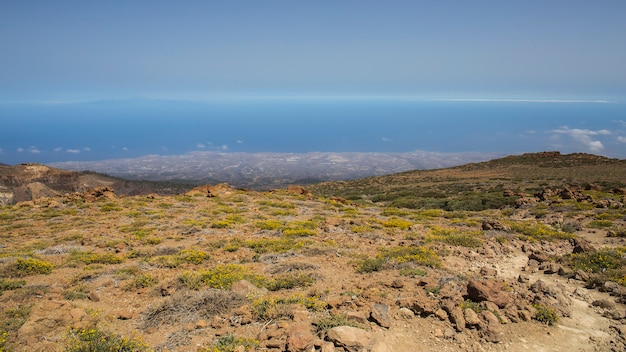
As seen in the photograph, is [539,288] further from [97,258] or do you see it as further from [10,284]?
[10,284]

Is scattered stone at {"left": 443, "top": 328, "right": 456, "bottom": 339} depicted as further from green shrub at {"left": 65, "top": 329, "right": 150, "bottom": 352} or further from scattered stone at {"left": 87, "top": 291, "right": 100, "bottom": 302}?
scattered stone at {"left": 87, "top": 291, "right": 100, "bottom": 302}

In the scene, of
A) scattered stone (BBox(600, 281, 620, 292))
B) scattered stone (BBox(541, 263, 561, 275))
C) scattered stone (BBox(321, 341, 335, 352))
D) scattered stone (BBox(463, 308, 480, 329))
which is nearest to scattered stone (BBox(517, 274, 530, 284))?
scattered stone (BBox(541, 263, 561, 275))

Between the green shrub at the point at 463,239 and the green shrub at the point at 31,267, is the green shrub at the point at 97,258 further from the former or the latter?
the green shrub at the point at 463,239

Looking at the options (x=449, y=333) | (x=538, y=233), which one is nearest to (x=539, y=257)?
(x=538, y=233)

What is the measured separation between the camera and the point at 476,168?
51.8 metres

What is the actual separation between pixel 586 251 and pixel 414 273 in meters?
6.60

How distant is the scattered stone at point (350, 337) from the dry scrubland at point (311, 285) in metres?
0.02

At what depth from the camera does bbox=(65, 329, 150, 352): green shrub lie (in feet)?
16.9

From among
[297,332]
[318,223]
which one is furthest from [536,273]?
[318,223]

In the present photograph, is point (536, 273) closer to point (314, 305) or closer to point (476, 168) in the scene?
point (314, 305)

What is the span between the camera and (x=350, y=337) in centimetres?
540

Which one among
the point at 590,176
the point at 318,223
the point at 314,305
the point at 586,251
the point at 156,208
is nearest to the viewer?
the point at 314,305

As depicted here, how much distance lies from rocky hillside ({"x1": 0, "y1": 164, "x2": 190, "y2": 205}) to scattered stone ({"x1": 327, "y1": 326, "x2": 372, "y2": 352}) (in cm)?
4448

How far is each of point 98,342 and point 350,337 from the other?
4446 millimetres
